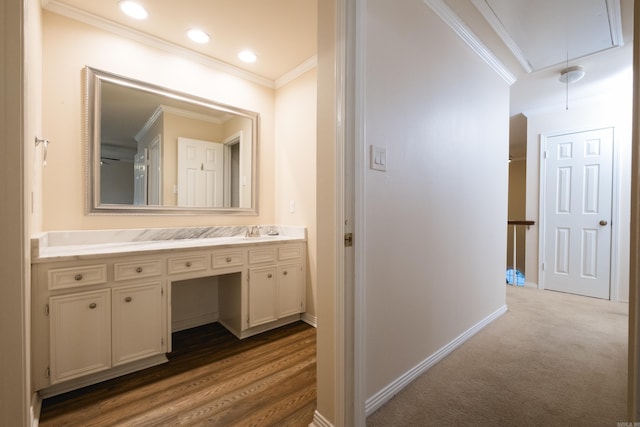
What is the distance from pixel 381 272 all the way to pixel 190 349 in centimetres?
162

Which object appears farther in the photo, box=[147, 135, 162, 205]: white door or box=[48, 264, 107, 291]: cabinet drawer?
box=[147, 135, 162, 205]: white door

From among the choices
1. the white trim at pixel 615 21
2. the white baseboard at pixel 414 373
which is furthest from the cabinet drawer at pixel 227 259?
the white trim at pixel 615 21

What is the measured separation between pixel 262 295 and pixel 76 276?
4.05 feet

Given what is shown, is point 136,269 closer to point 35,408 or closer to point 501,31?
point 35,408

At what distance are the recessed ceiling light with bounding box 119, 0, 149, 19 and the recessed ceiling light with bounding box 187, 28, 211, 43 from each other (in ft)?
1.00

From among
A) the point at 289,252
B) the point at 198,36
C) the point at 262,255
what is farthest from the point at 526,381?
the point at 198,36

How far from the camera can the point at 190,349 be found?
6.81 ft

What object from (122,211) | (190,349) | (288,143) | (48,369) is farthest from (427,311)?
(122,211)

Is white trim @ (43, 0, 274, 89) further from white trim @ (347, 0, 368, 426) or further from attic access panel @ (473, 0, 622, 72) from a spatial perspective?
attic access panel @ (473, 0, 622, 72)

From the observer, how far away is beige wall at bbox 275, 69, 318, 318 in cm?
257

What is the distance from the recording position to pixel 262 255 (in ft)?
7.64

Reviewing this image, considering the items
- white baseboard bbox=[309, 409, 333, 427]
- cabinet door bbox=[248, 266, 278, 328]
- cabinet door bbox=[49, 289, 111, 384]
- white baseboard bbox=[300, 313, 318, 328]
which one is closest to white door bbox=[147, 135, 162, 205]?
cabinet door bbox=[49, 289, 111, 384]

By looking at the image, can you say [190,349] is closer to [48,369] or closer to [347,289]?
[48,369]

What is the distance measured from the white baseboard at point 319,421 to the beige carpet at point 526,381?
0.24 meters
